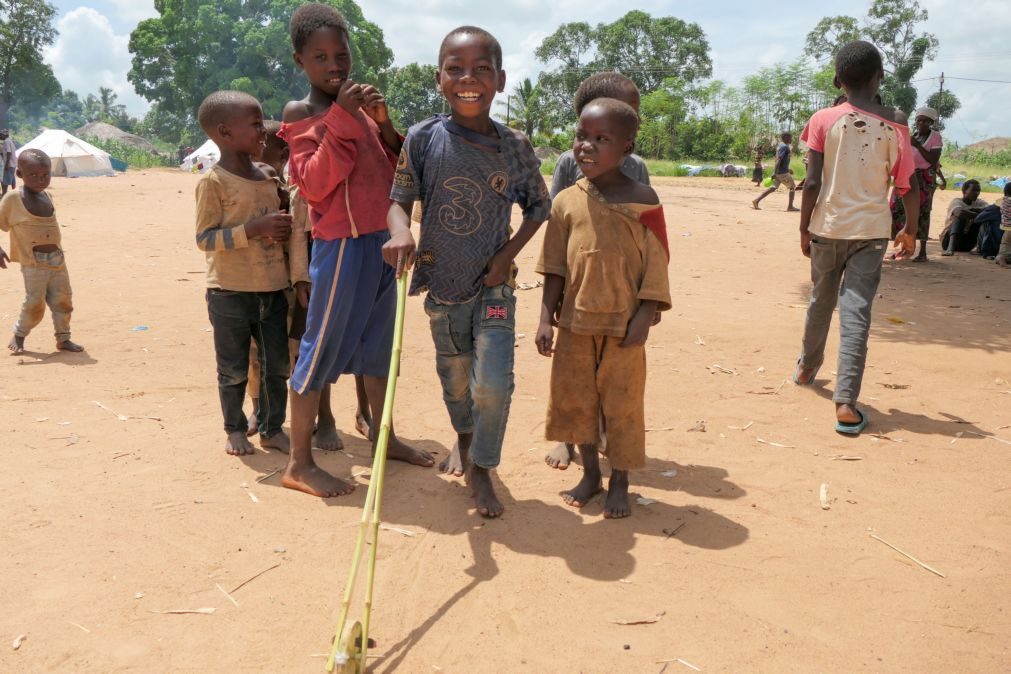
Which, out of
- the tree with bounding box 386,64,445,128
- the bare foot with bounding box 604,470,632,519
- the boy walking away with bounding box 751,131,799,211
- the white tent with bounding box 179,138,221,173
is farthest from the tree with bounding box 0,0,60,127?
the bare foot with bounding box 604,470,632,519

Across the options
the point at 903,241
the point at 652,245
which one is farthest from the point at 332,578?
the point at 903,241

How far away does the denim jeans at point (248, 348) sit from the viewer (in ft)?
12.4

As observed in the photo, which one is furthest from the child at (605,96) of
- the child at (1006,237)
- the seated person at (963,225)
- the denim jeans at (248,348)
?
the seated person at (963,225)

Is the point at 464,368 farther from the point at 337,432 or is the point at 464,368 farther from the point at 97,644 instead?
the point at 97,644

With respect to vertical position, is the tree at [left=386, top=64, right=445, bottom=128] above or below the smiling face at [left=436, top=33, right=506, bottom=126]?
above

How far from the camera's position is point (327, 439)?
4039 mm

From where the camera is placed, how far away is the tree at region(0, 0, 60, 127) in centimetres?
4272

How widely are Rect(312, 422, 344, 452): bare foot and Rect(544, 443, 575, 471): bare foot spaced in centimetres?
110

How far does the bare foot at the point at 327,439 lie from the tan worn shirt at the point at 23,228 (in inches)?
117

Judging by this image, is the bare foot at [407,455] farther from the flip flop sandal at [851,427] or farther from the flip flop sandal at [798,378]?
the flip flop sandal at [798,378]

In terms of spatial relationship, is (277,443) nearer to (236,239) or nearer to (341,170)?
(236,239)

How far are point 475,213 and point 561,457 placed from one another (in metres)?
1.40

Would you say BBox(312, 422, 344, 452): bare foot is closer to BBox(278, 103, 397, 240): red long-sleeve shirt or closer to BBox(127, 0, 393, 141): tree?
BBox(278, 103, 397, 240): red long-sleeve shirt

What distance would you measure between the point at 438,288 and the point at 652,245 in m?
0.89
